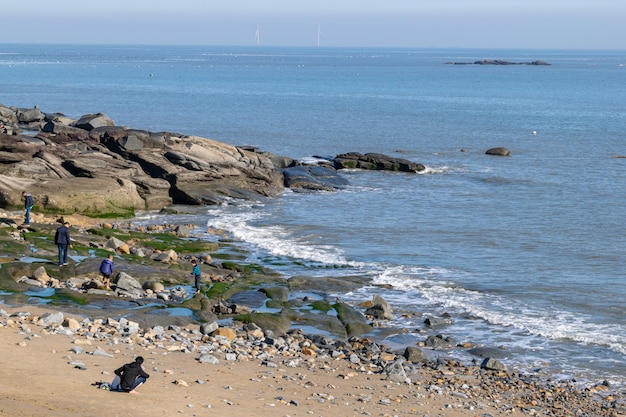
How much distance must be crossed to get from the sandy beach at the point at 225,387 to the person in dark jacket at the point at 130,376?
0.68ft

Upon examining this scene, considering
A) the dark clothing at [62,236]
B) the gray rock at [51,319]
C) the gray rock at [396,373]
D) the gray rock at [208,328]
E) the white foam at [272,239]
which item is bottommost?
the white foam at [272,239]

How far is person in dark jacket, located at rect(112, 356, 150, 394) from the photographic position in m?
18.9

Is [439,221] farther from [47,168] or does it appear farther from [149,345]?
[149,345]

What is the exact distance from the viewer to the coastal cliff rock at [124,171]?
4347 cm

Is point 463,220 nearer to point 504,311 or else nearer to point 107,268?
point 504,311

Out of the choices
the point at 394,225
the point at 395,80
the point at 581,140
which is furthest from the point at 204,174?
the point at 395,80

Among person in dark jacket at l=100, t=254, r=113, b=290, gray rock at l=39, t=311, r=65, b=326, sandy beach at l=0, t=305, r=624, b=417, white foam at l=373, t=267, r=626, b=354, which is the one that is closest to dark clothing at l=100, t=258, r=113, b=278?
person in dark jacket at l=100, t=254, r=113, b=290

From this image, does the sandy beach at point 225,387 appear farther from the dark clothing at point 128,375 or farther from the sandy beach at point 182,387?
the dark clothing at point 128,375

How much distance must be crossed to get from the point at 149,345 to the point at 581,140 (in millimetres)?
67715

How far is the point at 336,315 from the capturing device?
29109 mm

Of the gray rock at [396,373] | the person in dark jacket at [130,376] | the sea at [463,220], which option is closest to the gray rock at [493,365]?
the sea at [463,220]

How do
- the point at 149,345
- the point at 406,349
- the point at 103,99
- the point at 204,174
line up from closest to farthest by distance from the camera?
the point at 149,345
the point at 406,349
the point at 204,174
the point at 103,99

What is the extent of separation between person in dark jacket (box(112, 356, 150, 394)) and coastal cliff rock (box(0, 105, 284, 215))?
24563 millimetres

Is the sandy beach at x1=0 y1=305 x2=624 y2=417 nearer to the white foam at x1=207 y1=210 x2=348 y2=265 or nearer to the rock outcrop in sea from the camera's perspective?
the white foam at x1=207 y1=210 x2=348 y2=265
